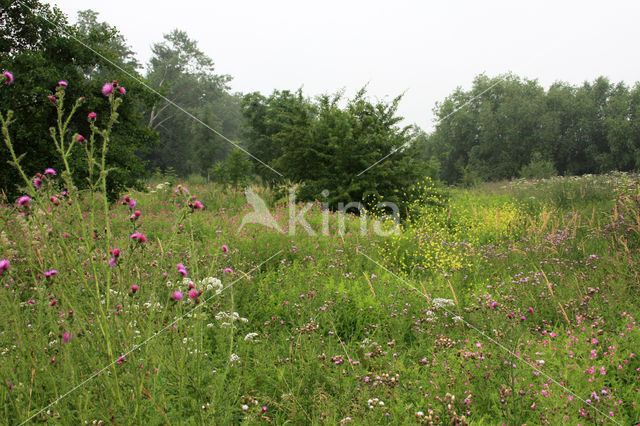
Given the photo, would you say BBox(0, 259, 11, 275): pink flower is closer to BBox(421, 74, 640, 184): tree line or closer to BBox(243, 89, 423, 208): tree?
BBox(243, 89, 423, 208): tree

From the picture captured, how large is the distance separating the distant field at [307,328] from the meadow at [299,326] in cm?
2

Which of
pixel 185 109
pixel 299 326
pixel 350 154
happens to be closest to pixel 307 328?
pixel 299 326

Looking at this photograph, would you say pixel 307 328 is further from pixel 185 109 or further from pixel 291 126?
pixel 185 109

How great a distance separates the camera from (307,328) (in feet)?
8.97

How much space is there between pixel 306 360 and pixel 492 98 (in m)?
39.6

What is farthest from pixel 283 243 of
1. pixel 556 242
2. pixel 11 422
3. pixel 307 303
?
pixel 556 242

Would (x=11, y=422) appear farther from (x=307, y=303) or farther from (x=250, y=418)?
(x=307, y=303)

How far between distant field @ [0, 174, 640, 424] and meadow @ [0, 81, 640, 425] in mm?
19

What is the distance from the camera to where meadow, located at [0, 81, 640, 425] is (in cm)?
169

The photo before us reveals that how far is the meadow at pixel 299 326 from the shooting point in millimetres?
1690

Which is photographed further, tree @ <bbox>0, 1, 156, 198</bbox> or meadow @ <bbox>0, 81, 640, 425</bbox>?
tree @ <bbox>0, 1, 156, 198</bbox>

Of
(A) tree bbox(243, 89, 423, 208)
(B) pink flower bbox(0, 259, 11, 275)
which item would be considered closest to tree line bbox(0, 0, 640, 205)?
(A) tree bbox(243, 89, 423, 208)

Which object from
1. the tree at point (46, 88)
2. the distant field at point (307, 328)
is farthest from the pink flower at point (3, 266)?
the tree at point (46, 88)

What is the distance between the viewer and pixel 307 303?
339cm
